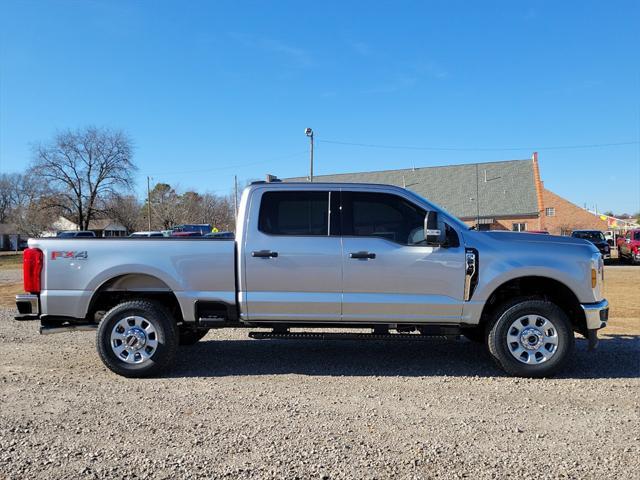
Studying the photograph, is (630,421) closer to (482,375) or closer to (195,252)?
(482,375)

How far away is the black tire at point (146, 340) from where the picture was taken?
549cm

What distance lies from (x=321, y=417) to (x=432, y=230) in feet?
7.12

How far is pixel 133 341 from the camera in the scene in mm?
5543

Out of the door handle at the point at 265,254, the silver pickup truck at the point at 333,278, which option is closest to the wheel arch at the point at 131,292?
the silver pickup truck at the point at 333,278

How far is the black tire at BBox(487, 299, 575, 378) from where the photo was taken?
17.5 ft

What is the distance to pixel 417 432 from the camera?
3.98m

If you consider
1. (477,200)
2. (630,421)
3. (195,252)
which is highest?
(477,200)

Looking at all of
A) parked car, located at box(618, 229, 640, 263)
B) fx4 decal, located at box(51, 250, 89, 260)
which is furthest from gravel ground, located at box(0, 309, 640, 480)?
parked car, located at box(618, 229, 640, 263)

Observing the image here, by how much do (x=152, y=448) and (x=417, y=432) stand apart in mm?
1986

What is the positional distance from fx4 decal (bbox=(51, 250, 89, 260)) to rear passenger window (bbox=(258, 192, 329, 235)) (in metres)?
1.95

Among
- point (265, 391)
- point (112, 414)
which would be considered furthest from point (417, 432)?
point (112, 414)

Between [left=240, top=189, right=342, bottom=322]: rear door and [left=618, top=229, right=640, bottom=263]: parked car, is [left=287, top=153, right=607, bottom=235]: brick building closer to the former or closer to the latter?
[left=618, top=229, right=640, bottom=263]: parked car

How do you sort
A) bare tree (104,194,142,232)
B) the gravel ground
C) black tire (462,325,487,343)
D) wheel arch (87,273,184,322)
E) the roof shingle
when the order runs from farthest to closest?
bare tree (104,194,142,232) < the roof shingle < black tire (462,325,487,343) < wheel arch (87,273,184,322) < the gravel ground

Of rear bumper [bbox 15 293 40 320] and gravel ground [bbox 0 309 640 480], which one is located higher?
rear bumper [bbox 15 293 40 320]
